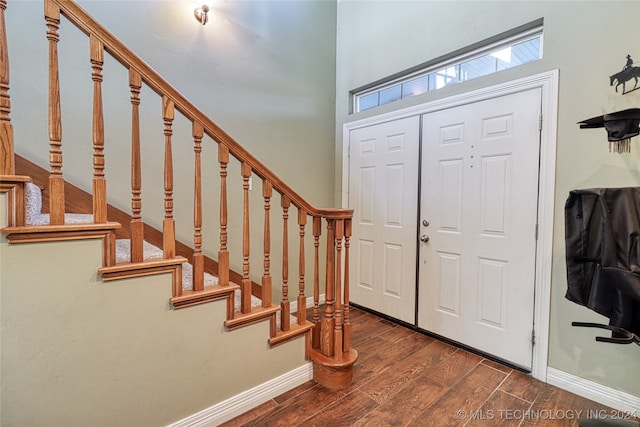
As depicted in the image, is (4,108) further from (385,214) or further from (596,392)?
(596,392)

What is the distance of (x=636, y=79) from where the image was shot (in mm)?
1569

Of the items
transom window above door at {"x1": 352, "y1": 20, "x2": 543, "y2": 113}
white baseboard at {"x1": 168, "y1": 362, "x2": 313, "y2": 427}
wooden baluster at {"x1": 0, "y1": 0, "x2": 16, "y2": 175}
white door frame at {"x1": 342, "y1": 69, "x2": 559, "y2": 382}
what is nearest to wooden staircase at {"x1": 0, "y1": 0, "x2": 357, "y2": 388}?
wooden baluster at {"x1": 0, "y1": 0, "x2": 16, "y2": 175}

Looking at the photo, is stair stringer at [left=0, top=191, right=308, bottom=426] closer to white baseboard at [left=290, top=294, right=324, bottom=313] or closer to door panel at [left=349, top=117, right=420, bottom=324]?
white baseboard at [left=290, top=294, right=324, bottom=313]

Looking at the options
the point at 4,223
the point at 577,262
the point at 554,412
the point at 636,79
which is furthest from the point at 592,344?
the point at 4,223

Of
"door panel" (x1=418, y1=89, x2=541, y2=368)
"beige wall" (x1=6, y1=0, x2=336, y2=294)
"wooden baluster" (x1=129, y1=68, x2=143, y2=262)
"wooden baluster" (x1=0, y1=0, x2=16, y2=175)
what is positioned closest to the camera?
"wooden baluster" (x1=0, y1=0, x2=16, y2=175)

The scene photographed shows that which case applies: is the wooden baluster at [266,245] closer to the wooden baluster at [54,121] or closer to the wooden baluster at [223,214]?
the wooden baluster at [223,214]

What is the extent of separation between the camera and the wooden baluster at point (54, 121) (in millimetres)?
1081

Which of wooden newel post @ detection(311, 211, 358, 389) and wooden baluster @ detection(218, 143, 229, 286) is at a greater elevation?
wooden baluster @ detection(218, 143, 229, 286)

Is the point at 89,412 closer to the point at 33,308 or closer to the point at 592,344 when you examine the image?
the point at 33,308

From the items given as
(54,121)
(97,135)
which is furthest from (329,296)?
(54,121)

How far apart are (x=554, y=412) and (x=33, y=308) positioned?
2591 mm

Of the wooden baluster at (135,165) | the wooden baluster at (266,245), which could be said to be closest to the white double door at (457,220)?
the wooden baluster at (266,245)

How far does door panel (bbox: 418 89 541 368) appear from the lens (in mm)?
1992

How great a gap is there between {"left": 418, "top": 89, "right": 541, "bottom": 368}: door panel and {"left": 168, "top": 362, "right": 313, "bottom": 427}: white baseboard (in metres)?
1.29
